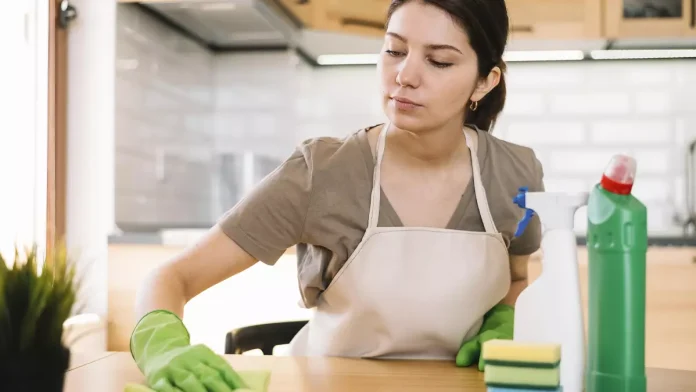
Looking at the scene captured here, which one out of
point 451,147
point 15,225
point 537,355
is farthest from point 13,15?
point 537,355

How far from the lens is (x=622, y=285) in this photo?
73 centimetres

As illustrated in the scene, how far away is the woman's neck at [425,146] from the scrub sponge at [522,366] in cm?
61

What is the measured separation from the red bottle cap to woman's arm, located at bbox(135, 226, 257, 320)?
60 centimetres

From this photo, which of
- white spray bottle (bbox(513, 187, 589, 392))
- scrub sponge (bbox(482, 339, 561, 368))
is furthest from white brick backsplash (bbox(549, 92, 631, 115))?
scrub sponge (bbox(482, 339, 561, 368))

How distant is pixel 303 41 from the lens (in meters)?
2.89

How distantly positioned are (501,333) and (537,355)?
0.46 m

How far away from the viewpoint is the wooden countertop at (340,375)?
92 centimetres

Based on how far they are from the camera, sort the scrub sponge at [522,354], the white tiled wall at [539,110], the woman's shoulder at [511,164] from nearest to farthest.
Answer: the scrub sponge at [522,354] → the woman's shoulder at [511,164] → the white tiled wall at [539,110]

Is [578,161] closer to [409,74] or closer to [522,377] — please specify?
[409,74]

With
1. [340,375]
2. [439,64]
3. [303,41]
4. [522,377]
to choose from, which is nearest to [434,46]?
[439,64]

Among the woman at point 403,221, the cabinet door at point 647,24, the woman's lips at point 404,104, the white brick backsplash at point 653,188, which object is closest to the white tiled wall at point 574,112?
the white brick backsplash at point 653,188

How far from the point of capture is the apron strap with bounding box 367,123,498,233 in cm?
124

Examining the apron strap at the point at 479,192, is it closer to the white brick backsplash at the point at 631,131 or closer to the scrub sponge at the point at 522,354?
the scrub sponge at the point at 522,354

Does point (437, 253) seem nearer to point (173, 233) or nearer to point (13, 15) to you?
point (173, 233)
